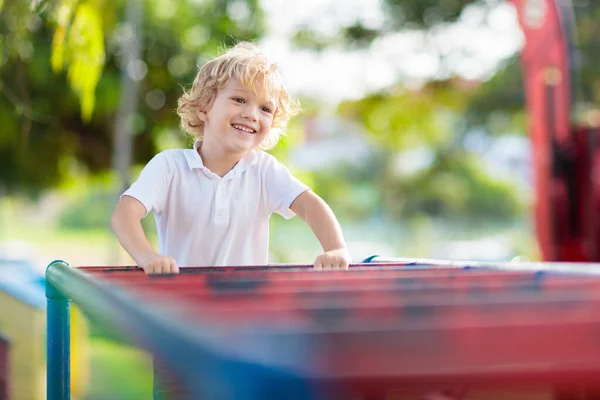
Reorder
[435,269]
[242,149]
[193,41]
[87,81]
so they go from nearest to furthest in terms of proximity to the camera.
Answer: [435,269] < [242,149] < [87,81] < [193,41]

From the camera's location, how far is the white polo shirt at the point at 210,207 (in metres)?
1.92

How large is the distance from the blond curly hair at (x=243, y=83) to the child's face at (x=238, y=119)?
2 centimetres

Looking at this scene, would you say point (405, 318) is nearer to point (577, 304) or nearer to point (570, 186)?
point (577, 304)

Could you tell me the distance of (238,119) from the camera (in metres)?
1.96

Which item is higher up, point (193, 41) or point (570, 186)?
point (193, 41)

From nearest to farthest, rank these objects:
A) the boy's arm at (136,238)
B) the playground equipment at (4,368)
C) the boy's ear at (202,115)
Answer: the boy's arm at (136,238) < the boy's ear at (202,115) < the playground equipment at (4,368)

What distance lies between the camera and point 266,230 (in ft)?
6.59

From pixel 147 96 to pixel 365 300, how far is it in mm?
9339

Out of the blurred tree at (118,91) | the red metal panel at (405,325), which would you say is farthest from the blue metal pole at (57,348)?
the blurred tree at (118,91)

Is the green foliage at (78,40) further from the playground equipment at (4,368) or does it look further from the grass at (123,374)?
the grass at (123,374)

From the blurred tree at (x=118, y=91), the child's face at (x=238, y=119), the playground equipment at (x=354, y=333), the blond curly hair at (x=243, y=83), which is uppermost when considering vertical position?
the blurred tree at (x=118, y=91)

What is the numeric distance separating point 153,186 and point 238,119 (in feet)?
0.80

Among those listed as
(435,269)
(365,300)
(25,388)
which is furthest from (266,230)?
(25,388)

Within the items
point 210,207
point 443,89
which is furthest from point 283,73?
point 443,89
